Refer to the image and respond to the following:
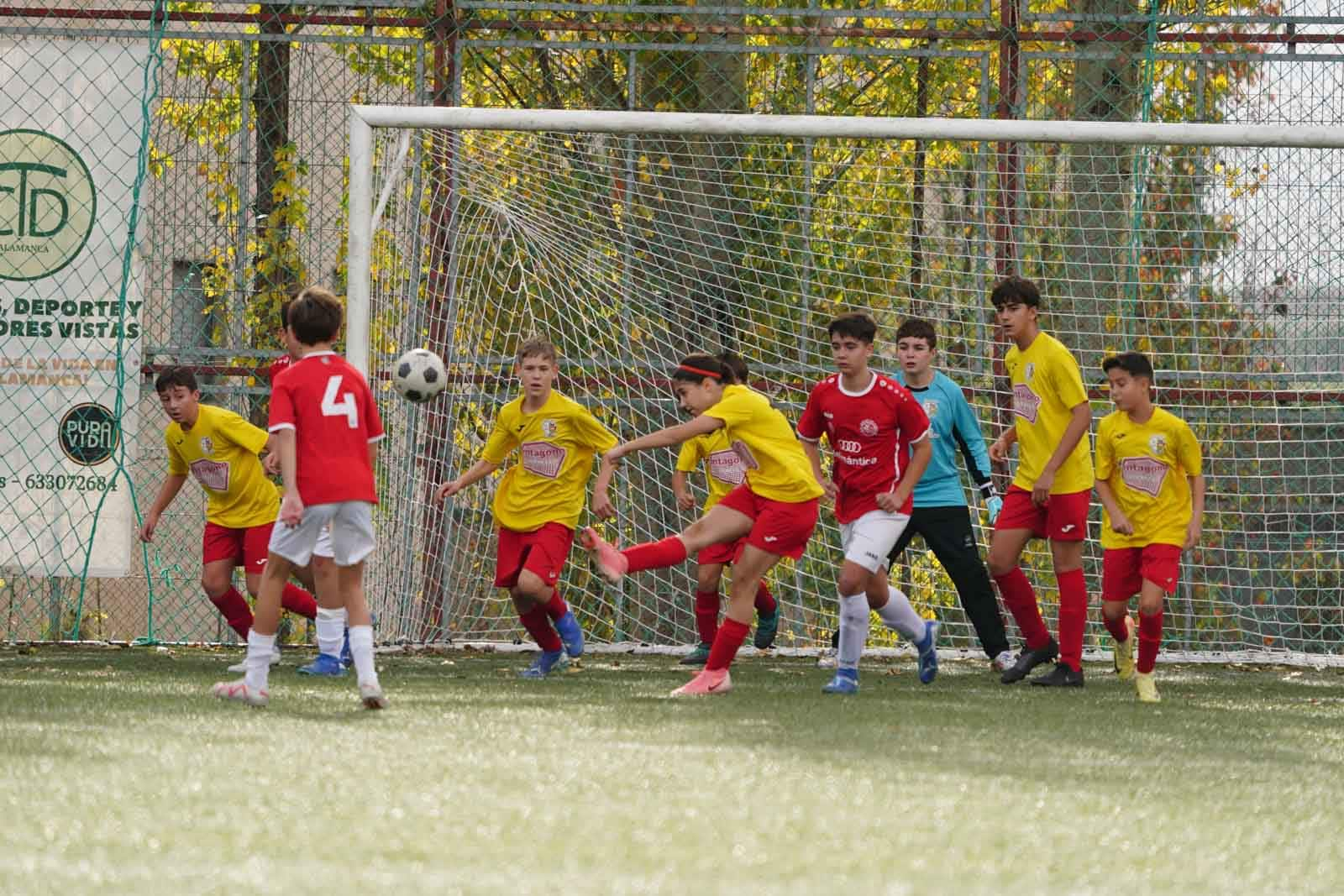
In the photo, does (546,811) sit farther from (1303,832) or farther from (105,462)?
(105,462)

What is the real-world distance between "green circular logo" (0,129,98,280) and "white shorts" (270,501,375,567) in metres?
4.47

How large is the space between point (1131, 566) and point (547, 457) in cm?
263

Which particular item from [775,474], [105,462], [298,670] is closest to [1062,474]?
[775,474]

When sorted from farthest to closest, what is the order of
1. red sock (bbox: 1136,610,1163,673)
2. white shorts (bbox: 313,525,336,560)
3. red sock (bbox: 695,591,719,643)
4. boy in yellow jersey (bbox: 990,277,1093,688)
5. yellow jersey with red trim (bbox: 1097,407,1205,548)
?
red sock (bbox: 695,591,719,643)
boy in yellow jersey (bbox: 990,277,1093,688)
yellow jersey with red trim (bbox: 1097,407,1205,548)
red sock (bbox: 1136,610,1163,673)
white shorts (bbox: 313,525,336,560)

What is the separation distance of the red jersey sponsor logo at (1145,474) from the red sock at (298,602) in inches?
148

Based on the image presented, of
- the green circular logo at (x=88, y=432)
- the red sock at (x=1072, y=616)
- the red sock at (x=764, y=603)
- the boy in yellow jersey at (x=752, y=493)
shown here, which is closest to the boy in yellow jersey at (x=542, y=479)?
the boy in yellow jersey at (x=752, y=493)

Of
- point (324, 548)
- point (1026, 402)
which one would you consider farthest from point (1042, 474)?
point (324, 548)

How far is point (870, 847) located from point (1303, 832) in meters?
1.04

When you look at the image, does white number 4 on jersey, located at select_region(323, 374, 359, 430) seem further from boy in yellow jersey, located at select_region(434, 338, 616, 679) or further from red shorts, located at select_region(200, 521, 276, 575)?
red shorts, located at select_region(200, 521, 276, 575)

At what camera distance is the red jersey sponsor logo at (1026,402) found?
7785mm

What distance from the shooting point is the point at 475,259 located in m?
9.59

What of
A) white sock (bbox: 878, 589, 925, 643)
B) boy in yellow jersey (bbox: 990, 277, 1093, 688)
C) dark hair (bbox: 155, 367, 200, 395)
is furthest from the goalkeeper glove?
dark hair (bbox: 155, 367, 200, 395)

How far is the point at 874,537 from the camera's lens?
704 centimetres

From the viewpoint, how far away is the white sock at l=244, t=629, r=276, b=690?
596 centimetres
